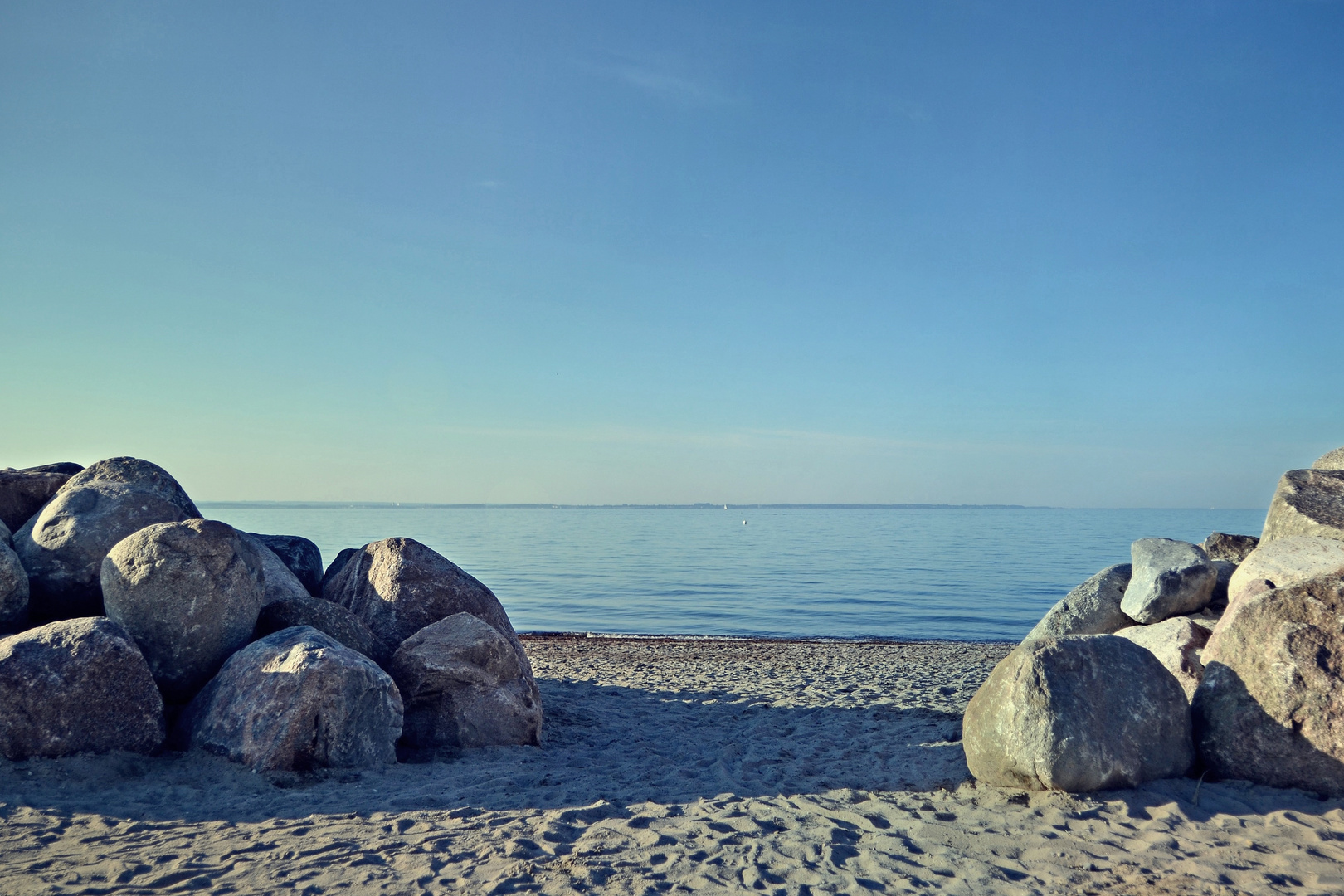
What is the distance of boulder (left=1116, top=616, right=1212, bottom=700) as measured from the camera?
7609mm

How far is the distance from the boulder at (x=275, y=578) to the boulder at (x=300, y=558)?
91 centimetres

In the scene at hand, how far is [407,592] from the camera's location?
9.39m

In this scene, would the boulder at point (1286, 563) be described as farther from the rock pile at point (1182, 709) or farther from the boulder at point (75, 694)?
the boulder at point (75, 694)

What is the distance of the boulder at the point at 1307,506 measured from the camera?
27.6ft

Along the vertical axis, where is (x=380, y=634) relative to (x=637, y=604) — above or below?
above

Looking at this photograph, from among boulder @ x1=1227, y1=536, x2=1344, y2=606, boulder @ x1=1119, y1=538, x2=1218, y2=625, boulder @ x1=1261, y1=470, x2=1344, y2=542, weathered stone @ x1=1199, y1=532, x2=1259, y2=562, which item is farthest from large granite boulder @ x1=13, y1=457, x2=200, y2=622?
weathered stone @ x1=1199, y1=532, x2=1259, y2=562

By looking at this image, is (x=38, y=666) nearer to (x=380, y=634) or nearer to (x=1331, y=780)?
(x=380, y=634)

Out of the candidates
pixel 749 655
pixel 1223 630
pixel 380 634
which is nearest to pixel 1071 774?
pixel 1223 630

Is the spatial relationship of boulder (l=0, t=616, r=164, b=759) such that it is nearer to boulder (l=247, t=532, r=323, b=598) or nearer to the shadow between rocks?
the shadow between rocks

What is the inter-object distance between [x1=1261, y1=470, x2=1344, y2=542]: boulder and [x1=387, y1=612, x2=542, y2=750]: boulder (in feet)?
26.7

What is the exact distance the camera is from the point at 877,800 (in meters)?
6.61

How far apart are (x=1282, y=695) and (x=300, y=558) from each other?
10344 millimetres

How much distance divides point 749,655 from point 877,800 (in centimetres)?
959

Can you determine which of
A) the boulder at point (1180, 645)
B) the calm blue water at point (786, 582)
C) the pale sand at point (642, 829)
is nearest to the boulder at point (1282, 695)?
the pale sand at point (642, 829)
